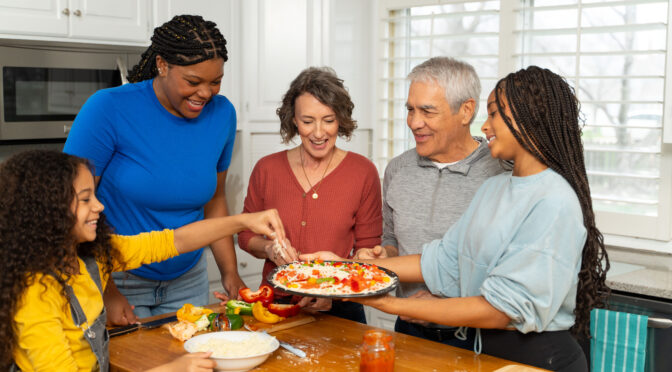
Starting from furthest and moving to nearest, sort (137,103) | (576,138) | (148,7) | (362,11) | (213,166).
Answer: (362,11) → (148,7) → (213,166) → (137,103) → (576,138)

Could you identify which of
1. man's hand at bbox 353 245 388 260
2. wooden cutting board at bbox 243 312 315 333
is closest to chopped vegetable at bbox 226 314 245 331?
wooden cutting board at bbox 243 312 315 333

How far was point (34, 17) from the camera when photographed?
2744 mm

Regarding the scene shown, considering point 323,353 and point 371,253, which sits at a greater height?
point 371,253

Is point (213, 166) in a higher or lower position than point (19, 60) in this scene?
lower

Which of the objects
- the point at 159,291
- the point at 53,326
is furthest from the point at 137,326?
the point at 53,326

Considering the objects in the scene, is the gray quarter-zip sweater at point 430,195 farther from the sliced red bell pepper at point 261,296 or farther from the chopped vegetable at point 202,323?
the chopped vegetable at point 202,323

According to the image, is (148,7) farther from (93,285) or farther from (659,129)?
(659,129)

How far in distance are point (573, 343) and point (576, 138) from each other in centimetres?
52

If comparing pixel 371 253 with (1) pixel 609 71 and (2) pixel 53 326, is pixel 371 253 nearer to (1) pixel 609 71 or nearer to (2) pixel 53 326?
(2) pixel 53 326

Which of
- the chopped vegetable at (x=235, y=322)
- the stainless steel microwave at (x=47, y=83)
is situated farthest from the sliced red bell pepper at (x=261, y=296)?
the stainless steel microwave at (x=47, y=83)

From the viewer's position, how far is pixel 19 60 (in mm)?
2773

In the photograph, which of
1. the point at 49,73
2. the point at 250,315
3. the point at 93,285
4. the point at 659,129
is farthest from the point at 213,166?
the point at 659,129

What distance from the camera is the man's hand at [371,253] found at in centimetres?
215

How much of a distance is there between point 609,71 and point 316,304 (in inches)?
73.4
